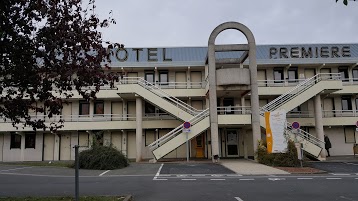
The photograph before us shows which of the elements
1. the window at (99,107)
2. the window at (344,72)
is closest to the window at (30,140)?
the window at (99,107)

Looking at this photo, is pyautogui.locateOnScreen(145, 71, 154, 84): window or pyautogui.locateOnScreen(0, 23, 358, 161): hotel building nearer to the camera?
pyautogui.locateOnScreen(0, 23, 358, 161): hotel building

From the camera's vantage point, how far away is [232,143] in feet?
98.3

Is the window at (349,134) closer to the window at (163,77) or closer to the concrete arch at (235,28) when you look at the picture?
the concrete arch at (235,28)

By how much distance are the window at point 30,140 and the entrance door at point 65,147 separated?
2699 mm

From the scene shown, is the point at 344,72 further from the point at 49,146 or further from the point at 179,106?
the point at 49,146

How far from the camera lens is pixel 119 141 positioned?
3130cm

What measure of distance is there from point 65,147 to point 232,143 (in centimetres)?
1571

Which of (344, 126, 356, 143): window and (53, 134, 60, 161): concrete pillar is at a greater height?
(344, 126, 356, 143): window

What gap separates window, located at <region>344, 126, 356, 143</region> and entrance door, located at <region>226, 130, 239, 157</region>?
1094 cm

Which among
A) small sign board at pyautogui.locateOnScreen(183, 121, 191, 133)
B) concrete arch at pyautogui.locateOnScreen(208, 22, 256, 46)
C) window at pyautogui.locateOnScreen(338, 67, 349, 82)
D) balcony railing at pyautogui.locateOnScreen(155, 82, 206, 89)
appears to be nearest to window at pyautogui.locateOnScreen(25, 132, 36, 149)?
balcony railing at pyautogui.locateOnScreen(155, 82, 206, 89)

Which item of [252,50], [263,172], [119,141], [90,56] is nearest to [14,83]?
[90,56]

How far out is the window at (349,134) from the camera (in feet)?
104

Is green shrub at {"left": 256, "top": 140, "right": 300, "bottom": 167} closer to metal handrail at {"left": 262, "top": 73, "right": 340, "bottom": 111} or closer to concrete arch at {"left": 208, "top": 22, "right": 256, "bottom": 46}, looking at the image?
metal handrail at {"left": 262, "top": 73, "right": 340, "bottom": 111}

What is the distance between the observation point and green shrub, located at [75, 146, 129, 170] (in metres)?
20.9
